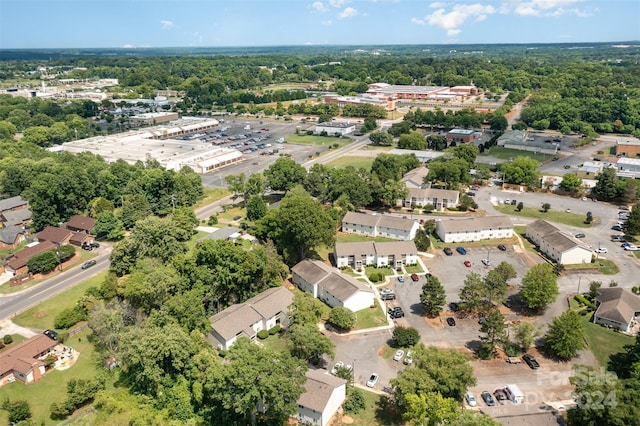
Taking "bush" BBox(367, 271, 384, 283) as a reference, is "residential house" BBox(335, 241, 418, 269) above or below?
above

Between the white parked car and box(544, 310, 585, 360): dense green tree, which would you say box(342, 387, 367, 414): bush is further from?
box(544, 310, 585, 360): dense green tree

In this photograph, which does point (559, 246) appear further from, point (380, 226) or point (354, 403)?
point (354, 403)

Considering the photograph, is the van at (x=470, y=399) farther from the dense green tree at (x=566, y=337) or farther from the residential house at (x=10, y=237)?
the residential house at (x=10, y=237)

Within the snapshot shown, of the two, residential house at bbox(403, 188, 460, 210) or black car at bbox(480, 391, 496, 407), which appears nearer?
black car at bbox(480, 391, 496, 407)

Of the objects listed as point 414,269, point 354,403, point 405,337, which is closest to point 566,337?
point 405,337

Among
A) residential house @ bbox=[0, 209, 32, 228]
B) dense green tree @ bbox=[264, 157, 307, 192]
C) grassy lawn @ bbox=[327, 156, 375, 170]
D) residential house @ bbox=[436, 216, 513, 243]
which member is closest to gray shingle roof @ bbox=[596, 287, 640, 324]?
residential house @ bbox=[436, 216, 513, 243]

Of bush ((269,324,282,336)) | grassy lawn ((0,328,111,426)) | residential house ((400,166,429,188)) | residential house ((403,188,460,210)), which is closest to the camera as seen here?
grassy lawn ((0,328,111,426))

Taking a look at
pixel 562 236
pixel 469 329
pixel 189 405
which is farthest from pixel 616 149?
pixel 189 405

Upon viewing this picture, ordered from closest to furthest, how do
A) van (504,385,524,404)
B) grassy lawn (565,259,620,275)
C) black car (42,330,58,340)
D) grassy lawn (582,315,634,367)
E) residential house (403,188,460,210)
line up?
van (504,385,524,404), grassy lawn (582,315,634,367), black car (42,330,58,340), grassy lawn (565,259,620,275), residential house (403,188,460,210)
